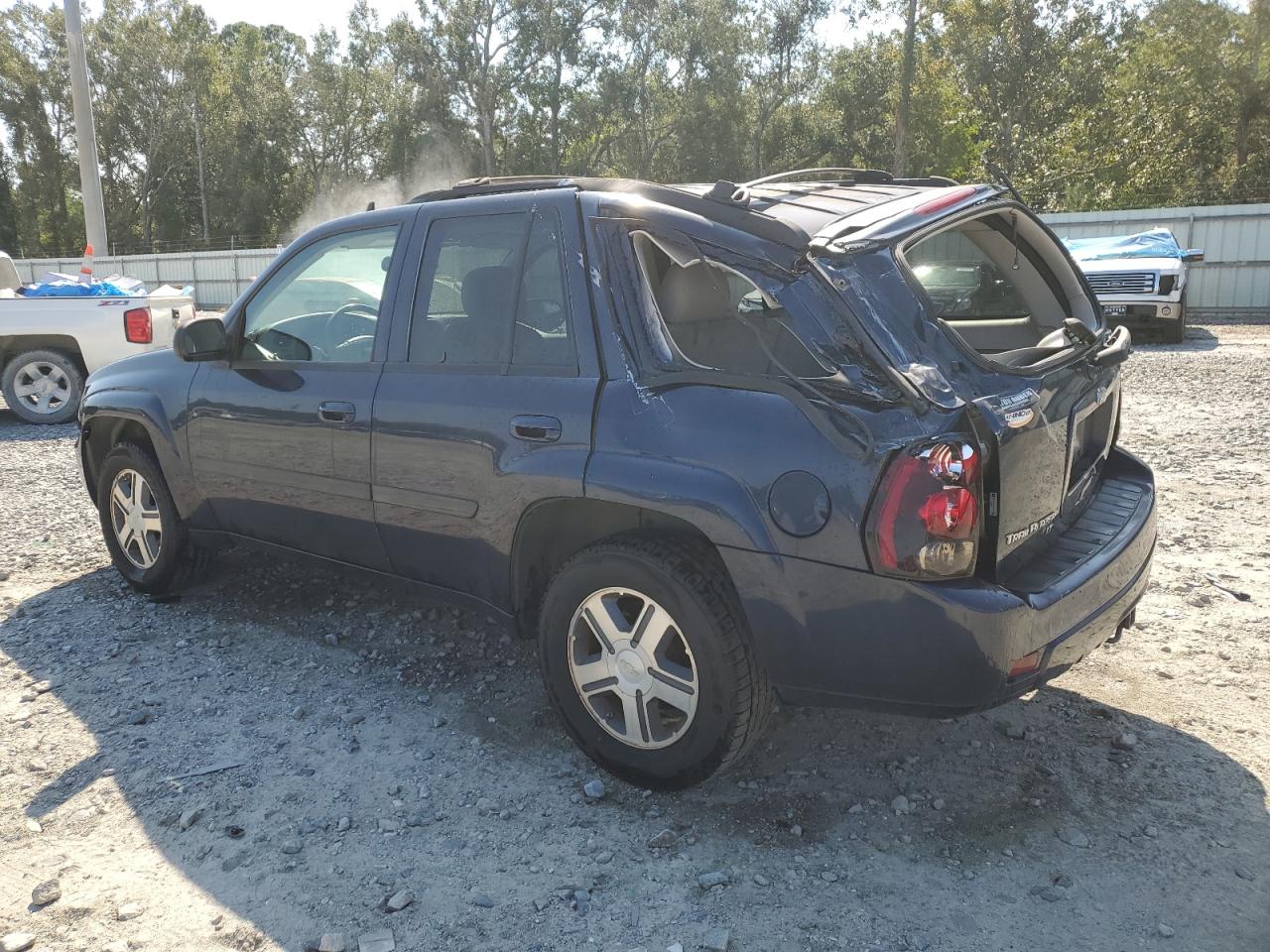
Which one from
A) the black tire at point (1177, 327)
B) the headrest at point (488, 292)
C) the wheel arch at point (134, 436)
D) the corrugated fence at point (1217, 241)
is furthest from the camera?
the corrugated fence at point (1217, 241)

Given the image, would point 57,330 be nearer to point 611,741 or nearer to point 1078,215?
point 611,741

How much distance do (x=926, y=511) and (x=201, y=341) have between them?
3.11 m

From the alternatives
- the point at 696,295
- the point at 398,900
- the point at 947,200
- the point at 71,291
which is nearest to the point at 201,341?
the point at 696,295

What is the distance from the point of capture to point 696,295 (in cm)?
334

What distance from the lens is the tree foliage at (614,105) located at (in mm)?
35031

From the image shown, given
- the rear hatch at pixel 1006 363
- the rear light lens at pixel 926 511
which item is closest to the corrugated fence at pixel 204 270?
the rear hatch at pixel 1006 363

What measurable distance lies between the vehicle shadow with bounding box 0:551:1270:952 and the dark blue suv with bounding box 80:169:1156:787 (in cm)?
38

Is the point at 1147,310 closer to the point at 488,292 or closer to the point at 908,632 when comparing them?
the point at 488,292

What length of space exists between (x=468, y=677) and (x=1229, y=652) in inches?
118

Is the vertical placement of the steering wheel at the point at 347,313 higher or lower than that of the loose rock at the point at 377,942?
higher

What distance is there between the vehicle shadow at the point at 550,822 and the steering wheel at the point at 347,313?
4.40ft

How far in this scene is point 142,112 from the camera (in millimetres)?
55188

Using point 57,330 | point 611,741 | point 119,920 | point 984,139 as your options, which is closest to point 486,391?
point 611,741

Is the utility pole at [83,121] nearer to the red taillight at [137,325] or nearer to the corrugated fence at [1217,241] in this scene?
the corrugated fence at [1217,241]
